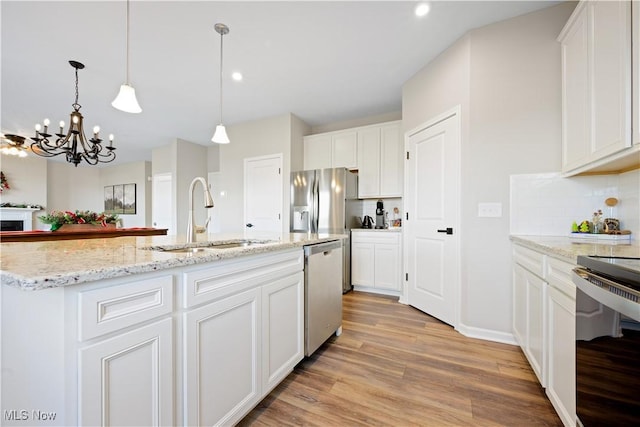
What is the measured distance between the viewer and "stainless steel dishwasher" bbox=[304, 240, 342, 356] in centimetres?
175

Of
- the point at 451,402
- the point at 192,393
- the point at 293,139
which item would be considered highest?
the point at 293,139

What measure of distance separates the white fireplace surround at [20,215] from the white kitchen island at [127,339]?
8.03 metres

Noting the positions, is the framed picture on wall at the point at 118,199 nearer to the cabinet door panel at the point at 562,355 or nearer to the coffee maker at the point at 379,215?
the coffee maker at the point at 379,215

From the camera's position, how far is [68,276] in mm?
641

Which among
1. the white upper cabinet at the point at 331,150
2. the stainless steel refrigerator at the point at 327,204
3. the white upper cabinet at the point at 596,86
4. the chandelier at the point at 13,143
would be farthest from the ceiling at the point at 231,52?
the stainless steel refrigerator at the point at 327,204

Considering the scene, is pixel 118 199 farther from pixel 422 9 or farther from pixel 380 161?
pixel 422 9

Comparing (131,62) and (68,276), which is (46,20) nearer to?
(131,62)

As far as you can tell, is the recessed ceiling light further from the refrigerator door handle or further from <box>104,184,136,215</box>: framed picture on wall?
<box>104,184,136,215</box>: framed picture on wall

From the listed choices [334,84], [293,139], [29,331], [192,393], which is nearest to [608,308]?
[192,393]

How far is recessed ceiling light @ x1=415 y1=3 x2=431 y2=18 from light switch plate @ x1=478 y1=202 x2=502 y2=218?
5.45 ft

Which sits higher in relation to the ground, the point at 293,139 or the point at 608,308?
the point at 293,139

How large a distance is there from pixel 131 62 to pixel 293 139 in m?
2.14

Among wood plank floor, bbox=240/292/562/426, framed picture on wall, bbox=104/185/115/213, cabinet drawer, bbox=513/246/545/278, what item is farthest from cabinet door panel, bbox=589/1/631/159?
framed picture on wall, bbox=104/185/115/213

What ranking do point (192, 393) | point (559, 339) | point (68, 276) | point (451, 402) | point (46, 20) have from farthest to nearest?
1. point (46, 20)
2. point (451, 402)
3. point (559, 339)
4. point (192, 393)
5. point (68, 276)
